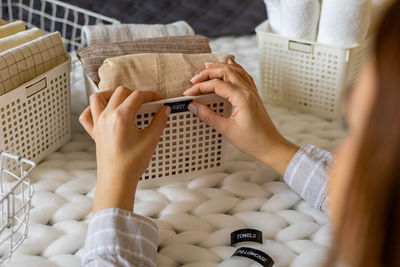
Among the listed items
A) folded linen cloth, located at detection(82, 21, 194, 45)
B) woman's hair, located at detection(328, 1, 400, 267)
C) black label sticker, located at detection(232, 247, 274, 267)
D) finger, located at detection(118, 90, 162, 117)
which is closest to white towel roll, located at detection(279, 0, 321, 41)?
folded linen cloth, located at detection(82, 21, 194, 45)

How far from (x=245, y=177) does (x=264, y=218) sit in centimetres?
12

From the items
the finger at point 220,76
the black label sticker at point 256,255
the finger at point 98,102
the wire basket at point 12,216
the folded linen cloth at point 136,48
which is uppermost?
the folded linen cloth at point 136,48

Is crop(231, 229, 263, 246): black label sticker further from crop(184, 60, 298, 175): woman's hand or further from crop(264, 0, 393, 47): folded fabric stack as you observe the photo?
crop(264, 0, 393, 47): folded fabric stack

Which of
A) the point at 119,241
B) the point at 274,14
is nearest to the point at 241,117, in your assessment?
the point at 119,241

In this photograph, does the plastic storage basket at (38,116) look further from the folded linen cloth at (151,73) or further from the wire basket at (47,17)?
the wire basket at (47,17)

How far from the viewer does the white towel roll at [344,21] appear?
0.96 m

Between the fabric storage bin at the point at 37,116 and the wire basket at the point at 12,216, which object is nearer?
the wire basket at the point at 12,216

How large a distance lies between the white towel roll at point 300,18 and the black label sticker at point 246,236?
1.56 feet

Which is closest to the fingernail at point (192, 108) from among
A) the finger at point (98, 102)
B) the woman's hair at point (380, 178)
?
the finger at point (98, 102)

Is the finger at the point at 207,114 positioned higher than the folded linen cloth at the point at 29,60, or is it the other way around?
the folded linen cloth at the point at 29,60

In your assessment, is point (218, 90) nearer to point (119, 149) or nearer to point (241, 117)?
point (241, 117)

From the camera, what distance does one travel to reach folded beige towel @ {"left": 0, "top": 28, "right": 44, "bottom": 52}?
0.86 metres

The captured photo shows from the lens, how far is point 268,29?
3.68 feet

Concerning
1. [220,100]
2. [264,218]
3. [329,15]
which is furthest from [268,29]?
[264,218]
